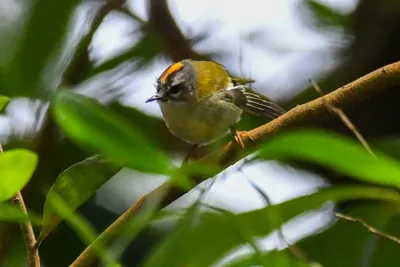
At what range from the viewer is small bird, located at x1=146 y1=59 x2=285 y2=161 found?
104cm

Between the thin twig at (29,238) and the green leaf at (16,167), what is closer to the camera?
the green leaf at (16,167)

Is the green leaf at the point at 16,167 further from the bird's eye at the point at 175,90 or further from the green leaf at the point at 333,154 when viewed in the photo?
the bird's eye at the point at 175,90

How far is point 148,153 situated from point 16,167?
0.07 m

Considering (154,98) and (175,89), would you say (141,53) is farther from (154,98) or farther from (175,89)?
(175,89)

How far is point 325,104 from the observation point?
1.77ft

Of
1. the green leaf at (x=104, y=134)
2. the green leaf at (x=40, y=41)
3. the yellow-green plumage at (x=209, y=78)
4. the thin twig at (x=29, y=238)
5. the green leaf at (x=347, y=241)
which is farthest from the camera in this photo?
the yellow-green plumage at (x=209, y=78)

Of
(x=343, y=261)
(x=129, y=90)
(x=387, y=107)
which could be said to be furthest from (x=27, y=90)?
(x=387, y=107)

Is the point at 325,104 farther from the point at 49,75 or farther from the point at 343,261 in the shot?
the point at 49,75

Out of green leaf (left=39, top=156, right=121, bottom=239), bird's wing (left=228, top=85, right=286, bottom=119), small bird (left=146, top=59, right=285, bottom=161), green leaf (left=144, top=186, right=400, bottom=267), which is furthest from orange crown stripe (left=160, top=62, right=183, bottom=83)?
green leaf (left=144, top=186, right=400, bottom=267)

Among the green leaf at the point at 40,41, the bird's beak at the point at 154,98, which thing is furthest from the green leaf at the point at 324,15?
the green leaf at the point at 40,41

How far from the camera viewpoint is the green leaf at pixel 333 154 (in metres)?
0.31

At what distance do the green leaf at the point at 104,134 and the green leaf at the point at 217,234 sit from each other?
1.7 inches

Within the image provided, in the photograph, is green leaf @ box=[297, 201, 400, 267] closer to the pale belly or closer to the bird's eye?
the pale belly

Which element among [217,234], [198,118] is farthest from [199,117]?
[217,234]
